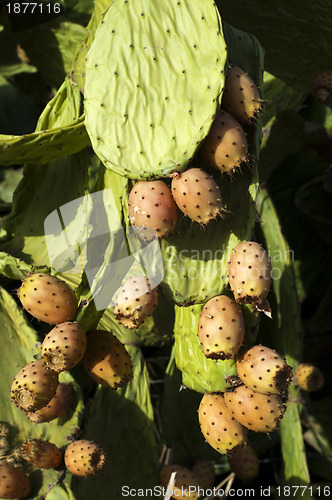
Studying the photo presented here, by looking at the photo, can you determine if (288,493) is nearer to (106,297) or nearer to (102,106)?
(106,297)

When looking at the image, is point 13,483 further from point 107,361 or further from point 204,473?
point 204,473

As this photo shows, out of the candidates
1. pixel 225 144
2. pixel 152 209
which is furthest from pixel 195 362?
pixel 225 144

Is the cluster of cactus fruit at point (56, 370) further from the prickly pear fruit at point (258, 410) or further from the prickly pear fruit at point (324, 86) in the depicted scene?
the prickly pear fruit at point (324, 86)

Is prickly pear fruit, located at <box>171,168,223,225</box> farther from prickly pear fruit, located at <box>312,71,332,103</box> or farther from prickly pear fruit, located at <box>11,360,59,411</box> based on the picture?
prickly pear fruit, located at <box>312,71,332,103</box>

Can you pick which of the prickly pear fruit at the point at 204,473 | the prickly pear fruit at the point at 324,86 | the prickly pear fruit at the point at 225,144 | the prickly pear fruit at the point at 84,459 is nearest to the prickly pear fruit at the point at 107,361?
the prickly pear fruit at the point at 84,459

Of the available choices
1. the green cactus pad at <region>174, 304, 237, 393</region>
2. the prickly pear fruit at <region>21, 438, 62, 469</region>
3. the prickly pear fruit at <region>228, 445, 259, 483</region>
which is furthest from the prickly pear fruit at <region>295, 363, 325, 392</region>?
the prickly pear fruit at <region>21, 438, 62, 469</region>

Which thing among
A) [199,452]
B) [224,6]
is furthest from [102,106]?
[199,452]
